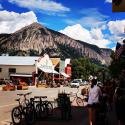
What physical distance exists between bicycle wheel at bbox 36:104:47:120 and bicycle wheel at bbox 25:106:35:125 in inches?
66.0

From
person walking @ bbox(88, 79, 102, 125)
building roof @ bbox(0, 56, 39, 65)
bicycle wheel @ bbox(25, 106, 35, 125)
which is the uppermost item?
building roof @ bbox(0, 56, 39, 65)

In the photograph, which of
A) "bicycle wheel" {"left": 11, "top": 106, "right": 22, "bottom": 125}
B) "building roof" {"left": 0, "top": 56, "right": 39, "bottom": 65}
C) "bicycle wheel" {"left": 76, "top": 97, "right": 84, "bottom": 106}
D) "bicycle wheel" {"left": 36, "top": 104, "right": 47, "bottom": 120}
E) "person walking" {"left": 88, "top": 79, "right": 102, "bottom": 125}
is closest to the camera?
"person walking" {"left": 88, "top": 79, "right": 102, "bottom": 125}

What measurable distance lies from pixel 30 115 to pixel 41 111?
266cm

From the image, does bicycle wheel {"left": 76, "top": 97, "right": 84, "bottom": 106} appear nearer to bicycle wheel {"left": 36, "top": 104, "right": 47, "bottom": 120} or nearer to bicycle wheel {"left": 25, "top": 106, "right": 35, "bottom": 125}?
bicycle wheel {"left": 36, "top": 104, "right": 47, "bottom": 120}

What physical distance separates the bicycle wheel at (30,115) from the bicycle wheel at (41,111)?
5.50 ft

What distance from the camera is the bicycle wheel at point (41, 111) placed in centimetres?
1998

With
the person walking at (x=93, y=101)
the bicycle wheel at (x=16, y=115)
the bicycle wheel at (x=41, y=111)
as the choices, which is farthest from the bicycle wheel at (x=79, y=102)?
the person walking at (x=93, y=101)

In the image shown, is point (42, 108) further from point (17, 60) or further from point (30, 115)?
point (17, 60)

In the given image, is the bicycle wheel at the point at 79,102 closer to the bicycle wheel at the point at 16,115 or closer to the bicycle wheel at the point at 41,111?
the bicycle wheel at the point at 41,111

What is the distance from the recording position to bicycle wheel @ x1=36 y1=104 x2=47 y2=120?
787 inches

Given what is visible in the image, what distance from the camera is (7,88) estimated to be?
6456 cm

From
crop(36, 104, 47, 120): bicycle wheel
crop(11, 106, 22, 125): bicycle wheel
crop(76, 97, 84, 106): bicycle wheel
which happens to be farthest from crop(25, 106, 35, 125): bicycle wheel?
crop(76, 97, 84, 106): bicycle wheel

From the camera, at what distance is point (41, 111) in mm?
20562

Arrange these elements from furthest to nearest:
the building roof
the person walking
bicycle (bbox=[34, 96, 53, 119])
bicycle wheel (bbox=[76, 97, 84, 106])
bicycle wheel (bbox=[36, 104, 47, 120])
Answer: the building roof → bicycle wheel (bbox=[76, 97, 84, 106]) → bicycle (bbox=[34, 96, 53, 119]) → bicycle wheel (bbox=[36, 104, 47, 120]) → the person walking
